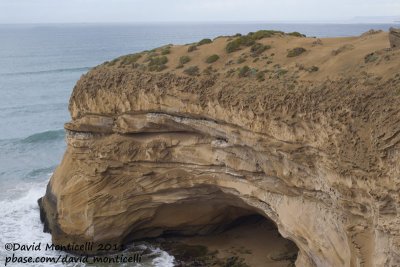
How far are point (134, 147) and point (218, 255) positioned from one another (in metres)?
6.28

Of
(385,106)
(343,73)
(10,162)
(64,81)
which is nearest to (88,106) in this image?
(343,73)

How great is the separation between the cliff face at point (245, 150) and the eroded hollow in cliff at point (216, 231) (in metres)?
0.11

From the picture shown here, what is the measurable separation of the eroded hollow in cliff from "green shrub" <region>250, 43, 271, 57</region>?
20.8ft

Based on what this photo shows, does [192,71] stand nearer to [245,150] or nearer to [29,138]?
[245,150]

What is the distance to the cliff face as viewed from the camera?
1455 cm

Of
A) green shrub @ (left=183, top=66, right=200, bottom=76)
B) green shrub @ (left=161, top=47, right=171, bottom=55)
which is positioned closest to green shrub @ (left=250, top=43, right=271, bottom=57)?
green shrub @ (left=183, top=66, right=200, bottom=76)

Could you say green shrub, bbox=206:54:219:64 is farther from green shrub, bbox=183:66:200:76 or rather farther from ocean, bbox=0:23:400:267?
ocean, bbox=0:23:400:267

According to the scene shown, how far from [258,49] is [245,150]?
581 cm

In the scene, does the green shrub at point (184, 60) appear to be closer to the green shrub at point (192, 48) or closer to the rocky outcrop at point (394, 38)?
the green shrub at point (192, 48)

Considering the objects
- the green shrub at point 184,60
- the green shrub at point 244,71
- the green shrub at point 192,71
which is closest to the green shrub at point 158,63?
the green shrub at point 184,60

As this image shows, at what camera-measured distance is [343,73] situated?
667 inches

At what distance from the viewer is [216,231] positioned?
25.3 m

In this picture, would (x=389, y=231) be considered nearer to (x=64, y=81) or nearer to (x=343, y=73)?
(x=343, y=73)

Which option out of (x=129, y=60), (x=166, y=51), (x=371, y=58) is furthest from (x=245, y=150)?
(x=129, y=60)
